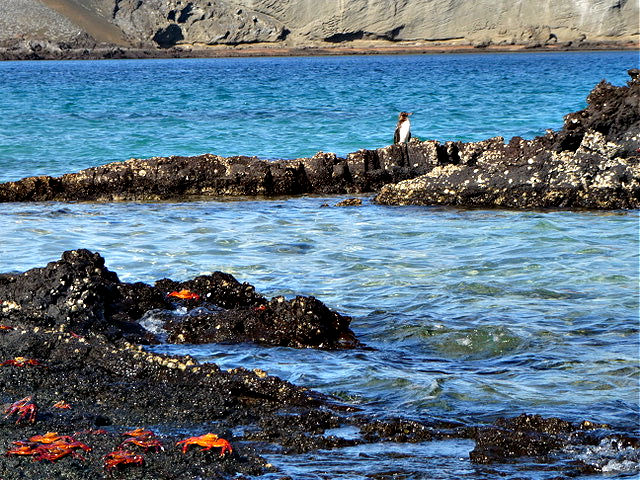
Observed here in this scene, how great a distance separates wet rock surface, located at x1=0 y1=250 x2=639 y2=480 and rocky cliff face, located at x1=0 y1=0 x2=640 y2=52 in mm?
116445

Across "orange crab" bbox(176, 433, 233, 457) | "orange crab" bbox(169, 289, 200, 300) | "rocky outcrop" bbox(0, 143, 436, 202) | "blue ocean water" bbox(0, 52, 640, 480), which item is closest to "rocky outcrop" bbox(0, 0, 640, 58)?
"blue ocean water" bbox(0, 52, 640, 480)

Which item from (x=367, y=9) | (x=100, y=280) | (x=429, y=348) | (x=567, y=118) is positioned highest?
(x=367, y=9)

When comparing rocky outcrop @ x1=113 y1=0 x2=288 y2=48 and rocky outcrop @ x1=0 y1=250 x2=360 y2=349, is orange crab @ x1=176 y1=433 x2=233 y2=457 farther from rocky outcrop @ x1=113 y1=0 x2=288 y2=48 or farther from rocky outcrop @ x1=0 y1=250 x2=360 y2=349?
rocky outcrop @ x1=113 y1=0 x2=288 y2=48

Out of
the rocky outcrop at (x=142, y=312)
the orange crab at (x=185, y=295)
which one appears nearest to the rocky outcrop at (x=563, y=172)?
the orange crab at (x=185, y=295)

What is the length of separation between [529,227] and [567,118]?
10.2 ft

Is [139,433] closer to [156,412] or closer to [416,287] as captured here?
[156,412]

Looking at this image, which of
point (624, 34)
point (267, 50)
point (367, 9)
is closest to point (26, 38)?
point (267, 50)

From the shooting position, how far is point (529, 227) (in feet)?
38.1

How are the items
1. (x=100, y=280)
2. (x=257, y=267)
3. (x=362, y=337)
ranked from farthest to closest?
(x=257, y=267) → (x=362, y=337) → (x=100, y=280)

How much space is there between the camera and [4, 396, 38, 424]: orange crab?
4785 millimetres

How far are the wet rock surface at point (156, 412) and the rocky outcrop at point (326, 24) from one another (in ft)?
374

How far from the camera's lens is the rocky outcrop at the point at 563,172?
12938 millimetres

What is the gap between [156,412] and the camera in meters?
5.07

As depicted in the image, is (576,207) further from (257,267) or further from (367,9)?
(367,9)
